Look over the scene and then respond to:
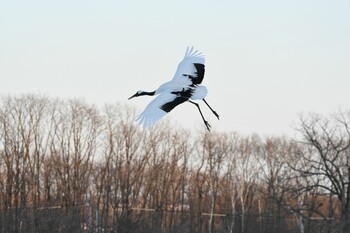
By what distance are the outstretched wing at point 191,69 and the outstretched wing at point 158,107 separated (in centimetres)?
72

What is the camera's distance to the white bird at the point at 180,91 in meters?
15.7

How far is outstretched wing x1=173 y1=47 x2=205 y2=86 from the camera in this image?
16938 mm

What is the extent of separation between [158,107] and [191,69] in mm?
1559

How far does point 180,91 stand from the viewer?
16297 mm

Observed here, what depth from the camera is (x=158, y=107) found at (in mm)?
15875

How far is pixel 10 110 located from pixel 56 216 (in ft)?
37.0

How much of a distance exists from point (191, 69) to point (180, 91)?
97 cm

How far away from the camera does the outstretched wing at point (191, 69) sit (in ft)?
55.6

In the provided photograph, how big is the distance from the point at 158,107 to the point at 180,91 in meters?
0.62

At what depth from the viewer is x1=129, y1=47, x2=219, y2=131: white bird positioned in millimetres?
15680

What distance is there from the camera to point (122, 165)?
5284 cm

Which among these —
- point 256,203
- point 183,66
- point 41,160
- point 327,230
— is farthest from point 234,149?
point 183,66

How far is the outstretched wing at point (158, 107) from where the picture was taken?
608 inches

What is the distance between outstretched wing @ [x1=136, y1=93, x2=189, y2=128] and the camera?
15.5 m
